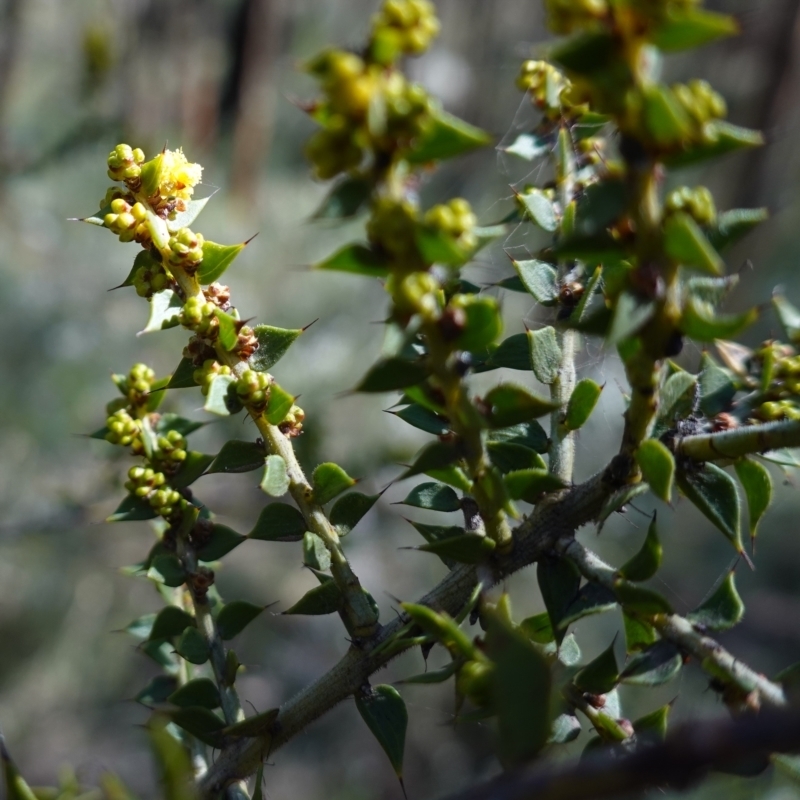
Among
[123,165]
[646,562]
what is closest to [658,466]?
[646,562]

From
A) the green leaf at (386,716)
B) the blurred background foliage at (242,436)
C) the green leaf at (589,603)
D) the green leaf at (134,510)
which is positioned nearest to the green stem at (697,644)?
the green leaf at (589,603)

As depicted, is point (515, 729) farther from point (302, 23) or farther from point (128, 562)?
point (302, 23)

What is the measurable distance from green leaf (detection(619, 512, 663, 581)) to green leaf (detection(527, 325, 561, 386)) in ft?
0.32

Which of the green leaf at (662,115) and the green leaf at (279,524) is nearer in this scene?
the green leaf at (662,115)

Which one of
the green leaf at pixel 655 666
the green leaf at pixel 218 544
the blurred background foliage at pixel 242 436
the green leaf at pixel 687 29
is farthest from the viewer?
the blurred background foliage at pixel 242 436

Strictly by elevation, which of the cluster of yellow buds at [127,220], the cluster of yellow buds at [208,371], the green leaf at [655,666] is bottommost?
the green leaf at [655,666]

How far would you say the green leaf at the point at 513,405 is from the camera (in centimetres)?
29

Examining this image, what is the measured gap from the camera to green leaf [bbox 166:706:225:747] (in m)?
0.37

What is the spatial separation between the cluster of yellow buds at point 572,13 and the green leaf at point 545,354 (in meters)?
0.16

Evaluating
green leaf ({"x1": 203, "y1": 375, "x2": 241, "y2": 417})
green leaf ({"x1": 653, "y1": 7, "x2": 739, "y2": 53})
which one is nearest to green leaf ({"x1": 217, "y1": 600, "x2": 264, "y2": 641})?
green leaf ({"x1": 203, "y1": 375, "x2": 241, "y2": 417})

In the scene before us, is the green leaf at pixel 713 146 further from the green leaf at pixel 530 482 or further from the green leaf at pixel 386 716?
the green leaf at pixel 386 716

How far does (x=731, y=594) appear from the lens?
34 centimetres

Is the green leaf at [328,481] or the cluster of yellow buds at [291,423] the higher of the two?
the cluster of yellow buds at [291,423]

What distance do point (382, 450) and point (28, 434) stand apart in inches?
32.0
